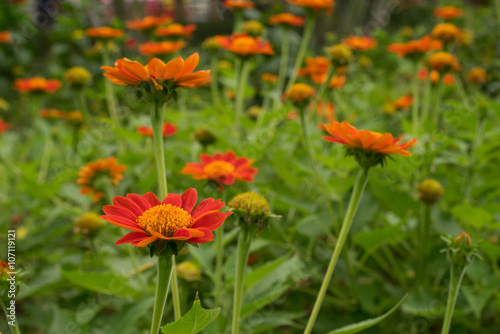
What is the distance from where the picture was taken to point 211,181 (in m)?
0.70

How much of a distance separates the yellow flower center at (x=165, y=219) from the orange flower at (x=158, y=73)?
14 centimetres

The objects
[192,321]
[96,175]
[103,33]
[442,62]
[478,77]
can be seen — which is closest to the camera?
[192,321]

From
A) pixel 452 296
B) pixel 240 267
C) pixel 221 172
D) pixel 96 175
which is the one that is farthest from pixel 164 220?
pixel 96 175

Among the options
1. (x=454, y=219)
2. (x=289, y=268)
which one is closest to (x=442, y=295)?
(x=454, y=219)

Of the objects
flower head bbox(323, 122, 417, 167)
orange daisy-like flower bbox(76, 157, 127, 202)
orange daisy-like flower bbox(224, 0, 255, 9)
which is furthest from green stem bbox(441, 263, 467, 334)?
orange daisy-like flower bbox(224, 0, 255, 9)

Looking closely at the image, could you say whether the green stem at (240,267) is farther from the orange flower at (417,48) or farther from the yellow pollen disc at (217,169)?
the orange flower at (417,48)

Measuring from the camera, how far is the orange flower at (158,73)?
0.50m

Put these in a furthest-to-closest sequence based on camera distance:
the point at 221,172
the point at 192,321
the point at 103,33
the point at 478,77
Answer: the point at 478,77 < the point at 103,33 < the point at 221,172 < the point at 192,321

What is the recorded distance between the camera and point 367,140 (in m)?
0.55

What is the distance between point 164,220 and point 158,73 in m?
0.17

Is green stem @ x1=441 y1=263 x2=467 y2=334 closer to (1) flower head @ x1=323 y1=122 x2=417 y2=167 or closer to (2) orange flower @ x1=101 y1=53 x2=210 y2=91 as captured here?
(1) flower head @ x1=323 y1=122 x2=417 y2=167

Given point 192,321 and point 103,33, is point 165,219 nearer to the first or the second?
point 192,321

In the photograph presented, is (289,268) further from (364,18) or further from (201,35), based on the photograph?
(201,35)

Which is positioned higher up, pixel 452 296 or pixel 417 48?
pixel 417 48
